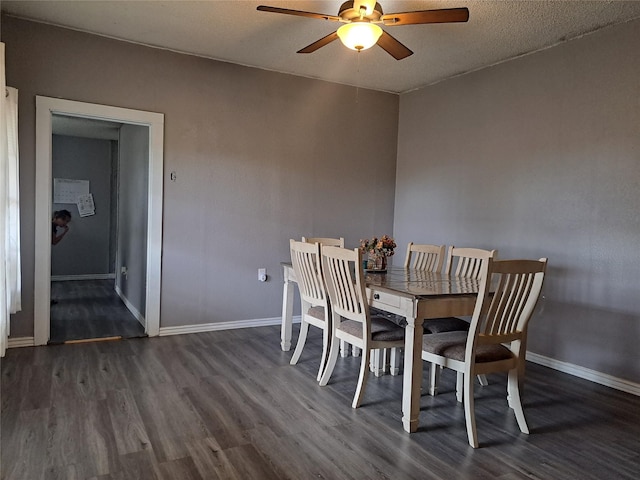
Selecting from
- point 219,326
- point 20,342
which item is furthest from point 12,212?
point 219,326

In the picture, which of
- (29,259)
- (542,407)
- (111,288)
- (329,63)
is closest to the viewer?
(542,407)

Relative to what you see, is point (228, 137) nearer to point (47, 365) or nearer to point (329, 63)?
point (329, 63)

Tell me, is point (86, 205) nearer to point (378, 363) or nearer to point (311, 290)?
point (311, 290)

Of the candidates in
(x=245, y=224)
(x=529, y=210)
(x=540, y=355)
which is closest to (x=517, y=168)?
(x=529, y=210)

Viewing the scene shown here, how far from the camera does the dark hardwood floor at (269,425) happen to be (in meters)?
2.08

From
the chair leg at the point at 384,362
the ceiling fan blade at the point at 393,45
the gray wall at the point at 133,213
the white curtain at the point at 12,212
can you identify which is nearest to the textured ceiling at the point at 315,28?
the ceiling fan blade at the point at 393,45

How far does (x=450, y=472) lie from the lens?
6.84 feet

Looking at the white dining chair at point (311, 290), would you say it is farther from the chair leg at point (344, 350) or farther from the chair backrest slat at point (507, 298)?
the chair backrest slat at point (507, 298)

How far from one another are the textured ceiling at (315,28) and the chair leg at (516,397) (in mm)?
2381

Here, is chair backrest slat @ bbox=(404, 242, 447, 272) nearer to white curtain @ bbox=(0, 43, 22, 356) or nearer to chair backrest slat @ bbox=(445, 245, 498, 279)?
chair backrest slat @ bbox=(445, 245, 498, 279)

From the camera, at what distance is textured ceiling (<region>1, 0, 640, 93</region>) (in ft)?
10.4

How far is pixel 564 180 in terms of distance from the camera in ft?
12.0

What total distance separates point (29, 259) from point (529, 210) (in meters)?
4.17

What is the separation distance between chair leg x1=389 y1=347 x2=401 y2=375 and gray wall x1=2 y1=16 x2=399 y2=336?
1690 millimetres
